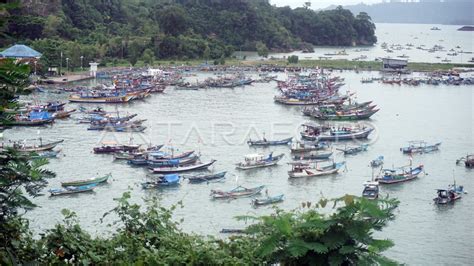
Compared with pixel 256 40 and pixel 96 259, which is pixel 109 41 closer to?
pixel 256 40

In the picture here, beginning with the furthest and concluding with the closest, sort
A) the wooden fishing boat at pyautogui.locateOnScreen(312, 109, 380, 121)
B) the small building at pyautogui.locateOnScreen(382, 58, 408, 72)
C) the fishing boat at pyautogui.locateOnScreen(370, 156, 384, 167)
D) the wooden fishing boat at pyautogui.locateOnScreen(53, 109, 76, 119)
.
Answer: the small building at pyautogui.locateOnScreen(382, 58, 408, 72) < the wooden fishing boat at pyautogui.locateOnScreen(312, 109, 380, 121) < the wooden fishing boat at pyautogui.locateOnScreen(53, 109, 76, 119) < the fishing boat at pyautogui.locateOnScreen(370, 156, 384, 167)

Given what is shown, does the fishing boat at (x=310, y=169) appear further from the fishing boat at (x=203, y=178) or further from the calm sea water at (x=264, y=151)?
the fishing boat at (x=203, y=178)

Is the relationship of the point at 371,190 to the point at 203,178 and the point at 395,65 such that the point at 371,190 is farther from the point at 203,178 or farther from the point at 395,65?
the point at 395,65

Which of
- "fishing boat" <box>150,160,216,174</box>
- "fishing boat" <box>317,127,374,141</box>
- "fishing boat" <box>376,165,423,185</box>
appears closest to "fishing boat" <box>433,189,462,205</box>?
"fishing boat" <box>376,165,423,185</box>

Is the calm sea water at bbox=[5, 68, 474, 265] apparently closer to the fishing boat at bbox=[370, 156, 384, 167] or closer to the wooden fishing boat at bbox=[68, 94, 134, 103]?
the fishing boat at bbox=[370, 156, 384, 167]

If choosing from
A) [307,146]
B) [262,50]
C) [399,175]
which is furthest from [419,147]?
[262,50]

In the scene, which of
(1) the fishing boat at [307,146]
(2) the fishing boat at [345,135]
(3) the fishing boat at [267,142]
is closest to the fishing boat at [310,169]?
(1) the fishing boat at [307,146]
